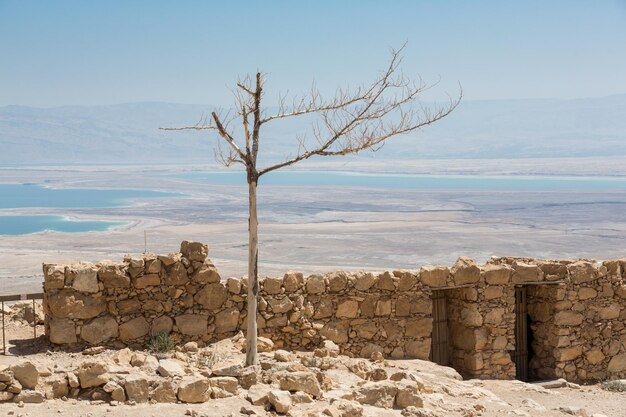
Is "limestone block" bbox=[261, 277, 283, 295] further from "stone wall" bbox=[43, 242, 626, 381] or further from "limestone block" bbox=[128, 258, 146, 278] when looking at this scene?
"limestone block" bbox=[128, 258, 146, 278]

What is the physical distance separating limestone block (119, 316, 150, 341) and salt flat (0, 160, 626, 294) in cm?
1591

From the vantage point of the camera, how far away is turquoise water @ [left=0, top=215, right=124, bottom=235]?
50188mm

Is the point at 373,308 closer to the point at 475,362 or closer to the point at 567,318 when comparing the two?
the point at 475,362

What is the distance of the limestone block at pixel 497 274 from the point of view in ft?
39.7

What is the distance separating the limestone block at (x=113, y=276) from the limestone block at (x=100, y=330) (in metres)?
0.42

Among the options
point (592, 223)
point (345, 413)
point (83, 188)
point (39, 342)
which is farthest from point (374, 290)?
point (83, 188)

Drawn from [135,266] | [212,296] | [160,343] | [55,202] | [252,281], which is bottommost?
[160,343]

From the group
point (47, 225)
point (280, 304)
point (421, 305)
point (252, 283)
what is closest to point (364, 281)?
point (421, 305)

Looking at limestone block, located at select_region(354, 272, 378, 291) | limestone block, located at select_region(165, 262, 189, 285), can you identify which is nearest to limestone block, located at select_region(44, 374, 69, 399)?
limestone block, located at select_region(165, 262, 189, 285)

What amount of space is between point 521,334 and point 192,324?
5.75m

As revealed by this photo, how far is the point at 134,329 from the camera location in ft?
33.6

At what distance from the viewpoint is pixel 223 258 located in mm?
34906

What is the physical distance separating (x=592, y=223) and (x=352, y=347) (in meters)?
48.1

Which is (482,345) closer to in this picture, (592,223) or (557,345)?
(557,345)
